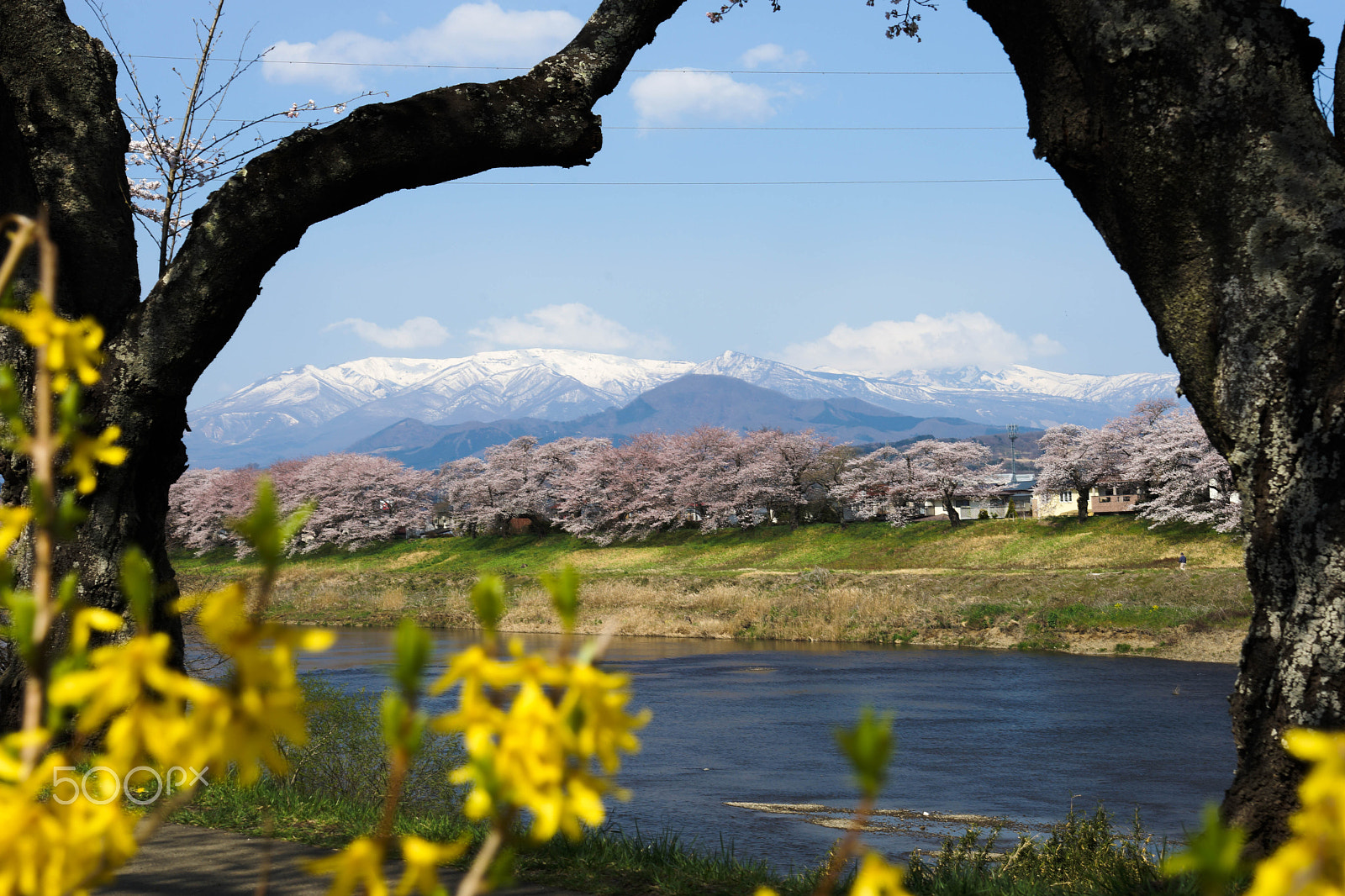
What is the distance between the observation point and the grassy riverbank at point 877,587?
31578 mm

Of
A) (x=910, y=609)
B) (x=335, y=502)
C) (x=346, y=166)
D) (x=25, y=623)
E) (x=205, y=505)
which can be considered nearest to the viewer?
(x=25, y=623)

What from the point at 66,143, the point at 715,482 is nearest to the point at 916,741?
the point at 66,143

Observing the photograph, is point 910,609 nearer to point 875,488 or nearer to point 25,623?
point 875,488

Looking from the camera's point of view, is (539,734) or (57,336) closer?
(539,734)

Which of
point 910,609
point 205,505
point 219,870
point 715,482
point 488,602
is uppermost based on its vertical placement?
point 488,602

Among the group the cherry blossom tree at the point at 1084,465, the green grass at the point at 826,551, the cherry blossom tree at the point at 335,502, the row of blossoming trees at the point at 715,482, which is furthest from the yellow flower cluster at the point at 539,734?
the cherry blossom tree at the point at 335,502

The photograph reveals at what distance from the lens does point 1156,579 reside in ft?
114

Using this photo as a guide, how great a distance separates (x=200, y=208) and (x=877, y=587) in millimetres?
34970

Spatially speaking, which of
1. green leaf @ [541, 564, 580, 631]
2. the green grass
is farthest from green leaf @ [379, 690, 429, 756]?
the green grass

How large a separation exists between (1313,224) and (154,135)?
10.2m

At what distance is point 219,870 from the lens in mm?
5414

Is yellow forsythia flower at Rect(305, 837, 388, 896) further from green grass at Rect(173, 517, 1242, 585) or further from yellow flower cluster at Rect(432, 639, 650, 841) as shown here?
green grass at Rect(173, 517, 1242, 585)

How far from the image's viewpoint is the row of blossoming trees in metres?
50.5

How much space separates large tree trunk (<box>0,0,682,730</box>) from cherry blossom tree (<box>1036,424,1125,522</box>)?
50.3 m
